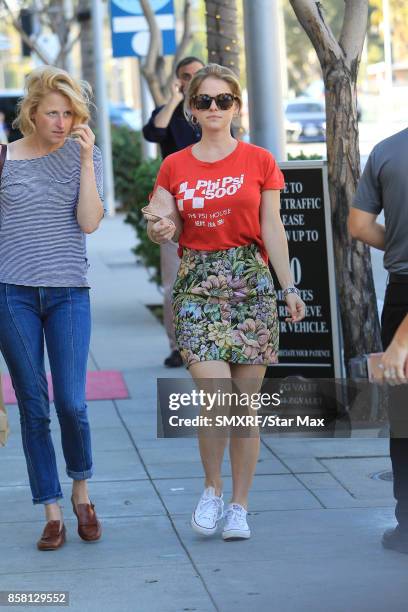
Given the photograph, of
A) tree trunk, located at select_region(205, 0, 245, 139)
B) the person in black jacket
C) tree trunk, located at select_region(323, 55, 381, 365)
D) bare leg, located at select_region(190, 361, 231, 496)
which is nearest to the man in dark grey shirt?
bare leg, located at select_region(190, 361, 231, 496)

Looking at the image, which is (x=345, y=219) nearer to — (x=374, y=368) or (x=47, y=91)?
(x=47, y=91)

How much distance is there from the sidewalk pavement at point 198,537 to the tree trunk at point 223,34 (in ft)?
10.4

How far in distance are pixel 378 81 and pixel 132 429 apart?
68181 millimetres

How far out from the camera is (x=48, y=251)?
520cm

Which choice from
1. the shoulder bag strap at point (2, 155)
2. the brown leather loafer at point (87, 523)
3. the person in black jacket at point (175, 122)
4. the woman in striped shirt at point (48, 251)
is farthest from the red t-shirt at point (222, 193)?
the person in black jacket at point (175, 122)

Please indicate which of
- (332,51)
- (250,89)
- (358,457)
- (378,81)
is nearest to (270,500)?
(358,457)

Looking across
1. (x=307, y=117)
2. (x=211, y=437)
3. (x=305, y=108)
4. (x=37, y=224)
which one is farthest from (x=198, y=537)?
(x=305, y=108)

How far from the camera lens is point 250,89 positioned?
8117 mm

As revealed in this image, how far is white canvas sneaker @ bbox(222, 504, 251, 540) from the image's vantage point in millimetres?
5293

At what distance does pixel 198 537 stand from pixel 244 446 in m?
0.42

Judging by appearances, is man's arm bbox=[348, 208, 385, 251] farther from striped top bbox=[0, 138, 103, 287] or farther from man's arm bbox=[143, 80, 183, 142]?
man's arm bbox=[143, 80, 183, 142]

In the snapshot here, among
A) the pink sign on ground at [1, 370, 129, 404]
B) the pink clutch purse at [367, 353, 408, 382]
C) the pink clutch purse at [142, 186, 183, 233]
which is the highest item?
the pink clutch purse at [142, 186, 183, 233]

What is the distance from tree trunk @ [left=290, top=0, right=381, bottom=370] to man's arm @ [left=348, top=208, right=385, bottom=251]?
6.62 feet

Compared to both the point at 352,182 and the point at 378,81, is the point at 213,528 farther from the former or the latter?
the point at 378,81
